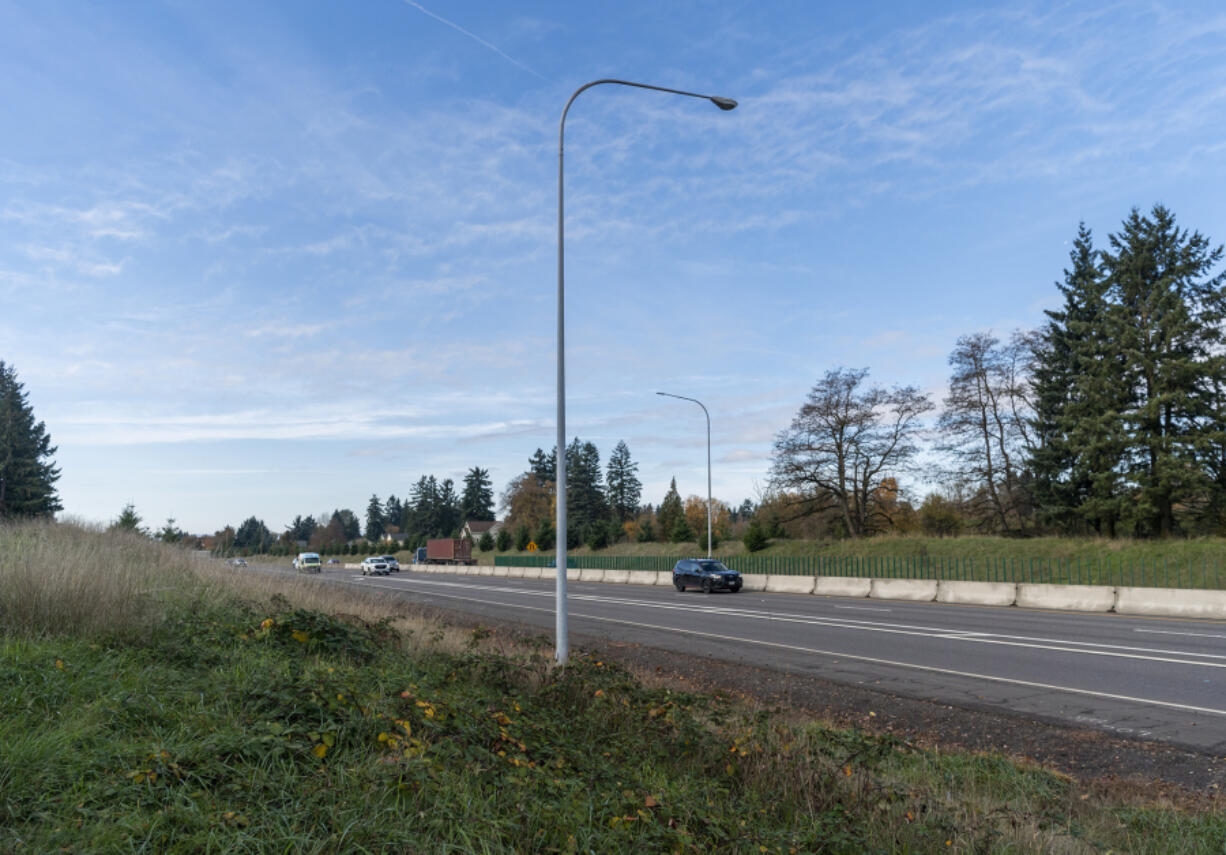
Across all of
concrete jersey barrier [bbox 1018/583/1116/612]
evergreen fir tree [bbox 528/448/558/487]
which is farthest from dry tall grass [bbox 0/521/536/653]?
evergreen fir tree [bbox 528/448/558/487]

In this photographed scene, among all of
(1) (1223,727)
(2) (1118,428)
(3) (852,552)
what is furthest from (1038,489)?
(1) (1223,727)

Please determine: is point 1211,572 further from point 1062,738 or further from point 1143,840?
point 1143,840

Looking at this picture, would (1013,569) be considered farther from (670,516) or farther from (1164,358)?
(670,516)

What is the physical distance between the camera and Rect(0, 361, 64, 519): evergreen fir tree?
5244 cm

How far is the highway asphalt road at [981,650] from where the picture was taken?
9.83 meters

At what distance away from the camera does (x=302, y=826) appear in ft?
12.5

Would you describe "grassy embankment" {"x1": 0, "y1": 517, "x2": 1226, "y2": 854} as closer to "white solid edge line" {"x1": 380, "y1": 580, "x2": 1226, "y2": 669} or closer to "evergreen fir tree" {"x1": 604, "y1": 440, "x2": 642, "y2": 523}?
"white solid edge line" {"x1": 380, "y1": 580, "x2": 1226, "y2": 669}

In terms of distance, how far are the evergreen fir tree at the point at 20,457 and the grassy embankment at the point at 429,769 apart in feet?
170

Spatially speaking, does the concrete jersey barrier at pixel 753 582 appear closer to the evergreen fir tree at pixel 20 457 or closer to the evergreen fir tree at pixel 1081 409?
the evergreen fir tree at pixel 1081 409

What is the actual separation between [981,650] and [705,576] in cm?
1918

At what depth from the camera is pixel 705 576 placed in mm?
33688

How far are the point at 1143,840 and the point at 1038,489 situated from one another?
45.9m

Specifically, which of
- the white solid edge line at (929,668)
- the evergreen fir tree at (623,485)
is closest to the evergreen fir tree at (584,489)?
the evergreen fir tree at (623,485)

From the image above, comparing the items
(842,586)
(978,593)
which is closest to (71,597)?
(978,593)
